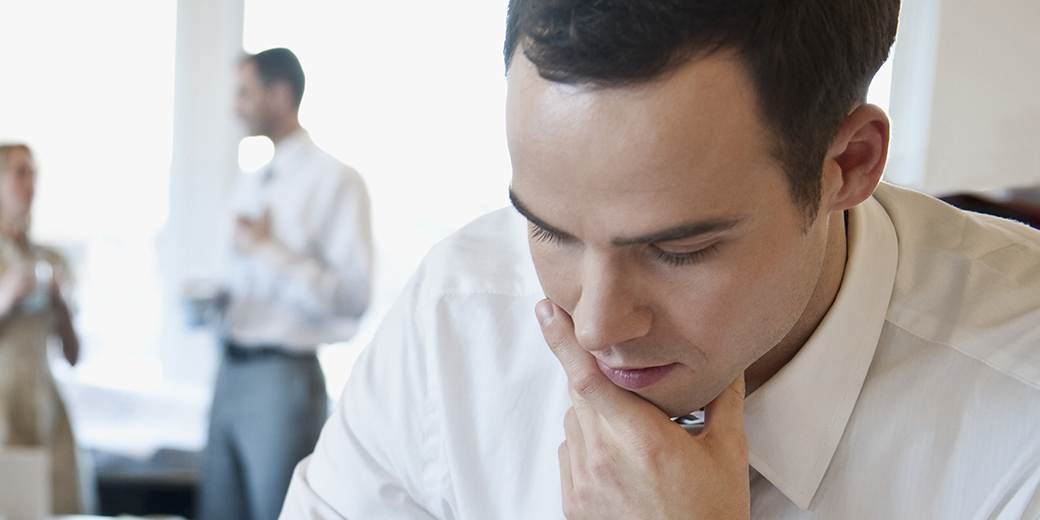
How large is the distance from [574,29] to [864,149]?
1.05 ft

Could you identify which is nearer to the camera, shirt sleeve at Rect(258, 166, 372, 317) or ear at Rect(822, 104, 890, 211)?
ear at Rect(822, 104, 890, 211)

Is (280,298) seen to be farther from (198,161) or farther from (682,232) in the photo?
(682,232)

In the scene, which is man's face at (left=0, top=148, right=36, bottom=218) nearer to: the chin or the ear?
the chin

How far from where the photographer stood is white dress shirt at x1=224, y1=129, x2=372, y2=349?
2.74 m

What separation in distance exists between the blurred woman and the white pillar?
83 cm

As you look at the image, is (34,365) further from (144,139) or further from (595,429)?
(595,429)

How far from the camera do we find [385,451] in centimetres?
105

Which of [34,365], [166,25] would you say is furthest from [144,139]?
[34,365]

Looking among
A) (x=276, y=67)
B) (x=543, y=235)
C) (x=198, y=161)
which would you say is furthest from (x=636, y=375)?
(x=198, y=161)

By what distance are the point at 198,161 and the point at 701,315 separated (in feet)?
11.8

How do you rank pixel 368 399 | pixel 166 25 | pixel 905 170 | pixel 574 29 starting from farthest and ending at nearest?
pixel 166 25 < pixel 905 170 < pixel 368 399 < pixel 574 29

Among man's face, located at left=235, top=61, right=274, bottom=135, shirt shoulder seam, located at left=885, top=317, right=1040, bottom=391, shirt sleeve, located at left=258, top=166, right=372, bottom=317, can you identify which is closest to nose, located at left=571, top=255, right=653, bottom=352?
A: shirt shoulder seam, located at left=885, top=317, right=1040, bottom=391

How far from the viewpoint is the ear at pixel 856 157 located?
0.79 m

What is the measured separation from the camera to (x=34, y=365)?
9.87 feet
